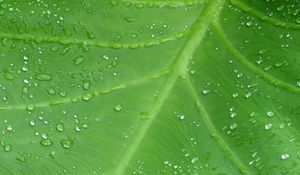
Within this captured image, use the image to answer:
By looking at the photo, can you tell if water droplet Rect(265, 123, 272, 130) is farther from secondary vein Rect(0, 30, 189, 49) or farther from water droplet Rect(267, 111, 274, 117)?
secondary vein Rect(0, 30, 189, 49)

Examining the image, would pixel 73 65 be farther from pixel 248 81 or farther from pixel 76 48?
pixel 248 81

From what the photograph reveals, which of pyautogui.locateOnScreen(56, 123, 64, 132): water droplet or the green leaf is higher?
the green leaf

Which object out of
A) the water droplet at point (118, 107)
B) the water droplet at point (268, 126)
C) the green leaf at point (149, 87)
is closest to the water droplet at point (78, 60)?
the green leaf at point (149, 87)

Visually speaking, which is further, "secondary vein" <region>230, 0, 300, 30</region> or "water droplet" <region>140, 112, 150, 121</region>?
"secondary vein" <region>230, 0, 300, 30</region>

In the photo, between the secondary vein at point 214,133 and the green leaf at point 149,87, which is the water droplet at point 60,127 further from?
the secondary vein at point 214,133

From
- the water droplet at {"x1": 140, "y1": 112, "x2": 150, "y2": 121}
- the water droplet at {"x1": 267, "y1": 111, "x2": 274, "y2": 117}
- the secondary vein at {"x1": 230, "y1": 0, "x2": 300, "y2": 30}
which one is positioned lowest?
the water droplet at {"x1": 140, "y1": 112, "x2": 150, "y2": 121}

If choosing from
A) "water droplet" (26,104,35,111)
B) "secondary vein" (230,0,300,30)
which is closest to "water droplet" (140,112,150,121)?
"water droplet" (26,104,35,111)

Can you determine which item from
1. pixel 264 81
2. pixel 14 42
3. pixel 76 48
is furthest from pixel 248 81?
pixel 14 42
